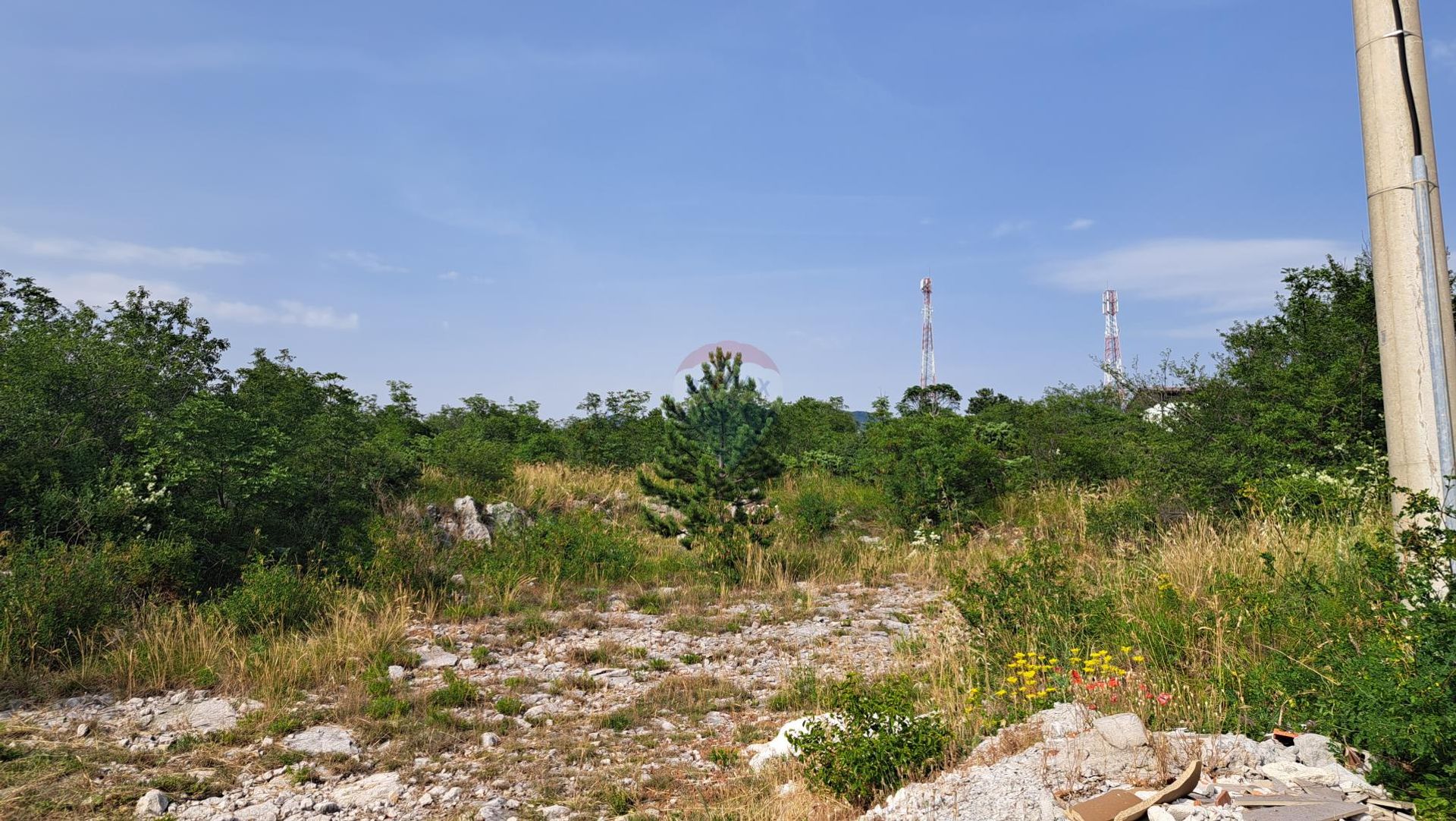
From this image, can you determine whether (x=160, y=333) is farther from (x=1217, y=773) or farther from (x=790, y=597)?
(x=1217, y=773)

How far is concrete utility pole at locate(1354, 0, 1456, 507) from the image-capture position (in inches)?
172

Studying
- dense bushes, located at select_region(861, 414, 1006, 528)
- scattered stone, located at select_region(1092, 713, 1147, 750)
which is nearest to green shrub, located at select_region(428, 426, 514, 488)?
dense bushes, located at select_region(861, 414, 1006, 528)

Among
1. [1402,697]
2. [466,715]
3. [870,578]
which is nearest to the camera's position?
[1402,697]

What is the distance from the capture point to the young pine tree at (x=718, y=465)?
12.0 m

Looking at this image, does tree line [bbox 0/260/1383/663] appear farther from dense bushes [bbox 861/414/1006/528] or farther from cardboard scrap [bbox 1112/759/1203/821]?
cardboard scrap [bbox 1112/759/1203/821]

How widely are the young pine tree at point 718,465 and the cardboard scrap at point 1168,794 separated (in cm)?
849

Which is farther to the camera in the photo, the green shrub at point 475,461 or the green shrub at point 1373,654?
the green shrub at point 475,461

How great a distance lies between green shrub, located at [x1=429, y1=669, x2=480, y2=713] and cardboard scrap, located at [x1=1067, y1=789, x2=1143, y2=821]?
4.55m

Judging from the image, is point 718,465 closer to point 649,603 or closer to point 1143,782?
point 649,603

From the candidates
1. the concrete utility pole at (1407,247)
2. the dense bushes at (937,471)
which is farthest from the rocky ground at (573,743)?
the dense bushes at (937,471)

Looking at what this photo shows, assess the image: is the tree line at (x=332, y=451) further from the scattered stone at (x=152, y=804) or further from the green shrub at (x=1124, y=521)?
the scattered stone at (x=152, y=804)

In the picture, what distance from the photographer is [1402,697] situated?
323 centimetres

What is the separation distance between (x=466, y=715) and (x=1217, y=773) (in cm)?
498

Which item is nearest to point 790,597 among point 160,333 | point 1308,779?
point 1308,779
